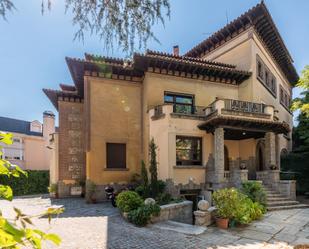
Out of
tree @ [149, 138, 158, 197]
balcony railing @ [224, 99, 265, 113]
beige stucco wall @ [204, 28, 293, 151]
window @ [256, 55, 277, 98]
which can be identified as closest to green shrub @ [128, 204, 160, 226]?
tree @ [149, 138, 158, 197]

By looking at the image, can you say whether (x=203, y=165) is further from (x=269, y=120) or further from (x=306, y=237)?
(x=306, y=237)

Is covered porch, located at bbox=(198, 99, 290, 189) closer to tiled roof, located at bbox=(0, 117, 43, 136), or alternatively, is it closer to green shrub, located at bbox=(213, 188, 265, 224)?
green shrub, located at bbox=(213, 188, 265, 224)

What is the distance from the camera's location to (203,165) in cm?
1545

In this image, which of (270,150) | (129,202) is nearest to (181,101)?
(270,150)

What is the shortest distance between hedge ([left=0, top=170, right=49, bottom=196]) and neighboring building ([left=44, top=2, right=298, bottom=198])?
789 centimetres

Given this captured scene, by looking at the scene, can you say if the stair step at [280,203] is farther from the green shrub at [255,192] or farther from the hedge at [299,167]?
the hedge at [299,167]

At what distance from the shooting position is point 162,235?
8.49 m

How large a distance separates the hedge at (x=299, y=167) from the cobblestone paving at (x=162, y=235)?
29.3 feet

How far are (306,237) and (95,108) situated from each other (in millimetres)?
12754

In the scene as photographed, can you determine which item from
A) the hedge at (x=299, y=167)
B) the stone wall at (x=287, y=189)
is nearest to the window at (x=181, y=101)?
the stone wall at (x=287, y=189)

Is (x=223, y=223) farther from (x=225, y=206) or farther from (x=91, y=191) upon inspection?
(x=91, y=191)

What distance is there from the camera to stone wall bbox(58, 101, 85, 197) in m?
18.2

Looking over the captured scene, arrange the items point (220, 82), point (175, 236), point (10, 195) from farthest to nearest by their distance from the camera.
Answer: point (220, 82)
point (175, 236)
point (10, 195)

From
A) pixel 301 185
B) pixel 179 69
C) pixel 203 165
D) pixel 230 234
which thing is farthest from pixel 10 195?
pixel 301 185
